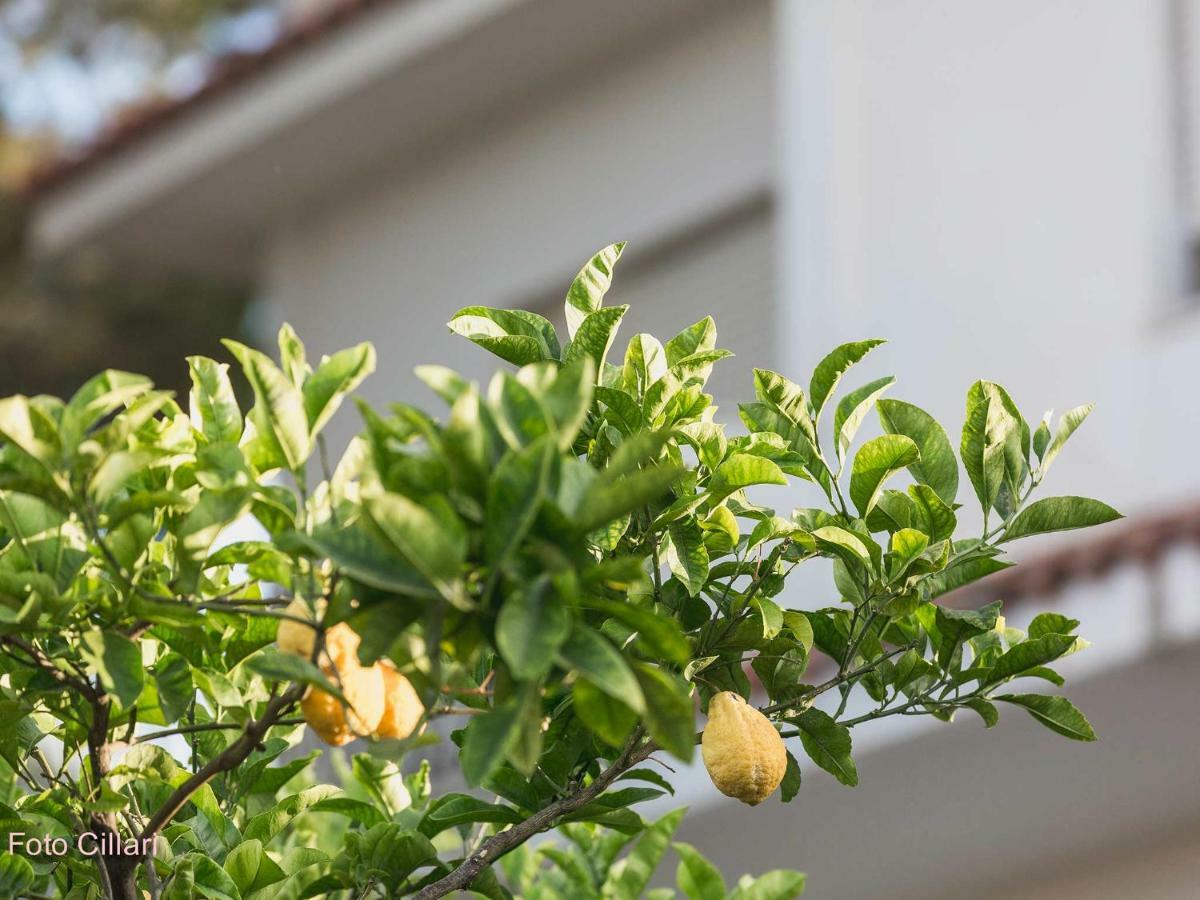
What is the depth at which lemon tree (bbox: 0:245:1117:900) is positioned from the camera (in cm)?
117

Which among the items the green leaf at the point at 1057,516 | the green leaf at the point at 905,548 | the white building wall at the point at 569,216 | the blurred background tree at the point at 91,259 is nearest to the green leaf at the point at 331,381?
the green leaf at the point at 905,548

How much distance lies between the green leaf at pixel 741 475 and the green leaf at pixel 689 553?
0.04m

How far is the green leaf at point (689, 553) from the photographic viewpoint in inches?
57.8

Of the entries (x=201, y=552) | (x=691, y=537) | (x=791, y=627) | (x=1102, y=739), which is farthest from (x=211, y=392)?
(x=1102, y=739)

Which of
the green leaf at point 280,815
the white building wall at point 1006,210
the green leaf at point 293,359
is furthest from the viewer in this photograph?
the white building wall at point 1006,210

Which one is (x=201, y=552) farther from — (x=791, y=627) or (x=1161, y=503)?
(x=1161, y=503)

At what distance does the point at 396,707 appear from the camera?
4.63 feet

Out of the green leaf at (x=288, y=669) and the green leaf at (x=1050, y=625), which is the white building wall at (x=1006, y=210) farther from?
the green leaf at (x=288, y=669)

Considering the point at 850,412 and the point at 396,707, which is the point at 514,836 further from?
the point at 850,412

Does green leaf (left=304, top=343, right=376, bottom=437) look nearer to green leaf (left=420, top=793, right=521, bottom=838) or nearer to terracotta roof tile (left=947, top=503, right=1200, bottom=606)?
green leaf (left=420, top=793, right=521, bottom=838)

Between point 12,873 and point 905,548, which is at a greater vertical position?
point 905,548

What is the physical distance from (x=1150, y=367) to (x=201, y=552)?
3.85 meters

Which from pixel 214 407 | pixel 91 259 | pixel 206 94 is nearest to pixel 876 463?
pixel 214 407

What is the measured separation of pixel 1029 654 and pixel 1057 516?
138 mm
